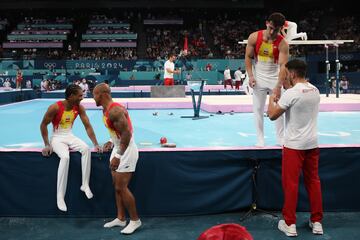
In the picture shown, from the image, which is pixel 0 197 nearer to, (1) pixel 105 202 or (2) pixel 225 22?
(1) pixel 105 202

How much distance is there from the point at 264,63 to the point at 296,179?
77.9 inches

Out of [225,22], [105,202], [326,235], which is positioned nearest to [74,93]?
[105,202]

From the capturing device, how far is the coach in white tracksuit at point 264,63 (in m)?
4.88

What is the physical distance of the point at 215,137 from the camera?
783 cm

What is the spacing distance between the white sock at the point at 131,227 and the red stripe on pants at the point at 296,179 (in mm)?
1376

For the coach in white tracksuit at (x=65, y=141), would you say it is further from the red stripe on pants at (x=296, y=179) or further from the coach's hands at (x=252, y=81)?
the coach's hands at (x=252, y=81)

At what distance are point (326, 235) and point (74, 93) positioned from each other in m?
2.89

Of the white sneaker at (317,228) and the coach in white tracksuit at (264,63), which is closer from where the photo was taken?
the white sneaker at (317,228)

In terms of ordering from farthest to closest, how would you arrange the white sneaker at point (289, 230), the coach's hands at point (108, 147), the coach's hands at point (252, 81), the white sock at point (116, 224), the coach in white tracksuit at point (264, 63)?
1. the coach's hands at point (252, 81)
2. the coach in white tracksuit at point (264, 63)
3. the coach's hands at point (108, 147)
4. the white sock at point (116, 224)
5. the white sneaker at point (289, 230)

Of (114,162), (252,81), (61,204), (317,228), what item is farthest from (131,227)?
(252,81)

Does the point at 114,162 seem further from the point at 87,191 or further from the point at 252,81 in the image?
the point at 252,81

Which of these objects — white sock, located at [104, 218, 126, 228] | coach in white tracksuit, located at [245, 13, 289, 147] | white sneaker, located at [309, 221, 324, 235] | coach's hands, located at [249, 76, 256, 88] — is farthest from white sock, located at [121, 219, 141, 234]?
coach's hands, located at [249, 76, 256, 88]

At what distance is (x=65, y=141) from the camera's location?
4.23m

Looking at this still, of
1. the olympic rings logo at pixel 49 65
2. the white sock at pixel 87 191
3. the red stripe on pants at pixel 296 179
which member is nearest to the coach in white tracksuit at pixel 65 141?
the white sock at pixel 87 191
